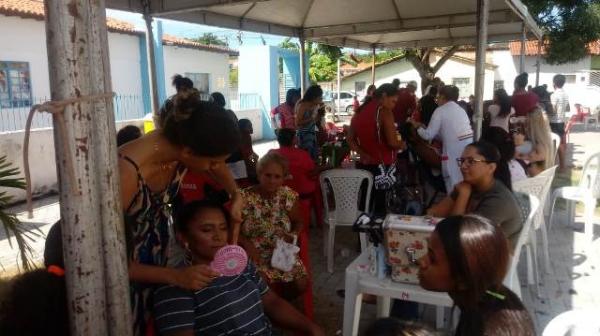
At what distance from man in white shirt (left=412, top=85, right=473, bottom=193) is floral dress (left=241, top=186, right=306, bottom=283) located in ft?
6.74

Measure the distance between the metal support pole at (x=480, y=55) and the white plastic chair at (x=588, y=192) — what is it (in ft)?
4.98

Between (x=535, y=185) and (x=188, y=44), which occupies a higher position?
(x=188, y=44)

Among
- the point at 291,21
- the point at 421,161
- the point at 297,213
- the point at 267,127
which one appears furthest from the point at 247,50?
the point at 297,213

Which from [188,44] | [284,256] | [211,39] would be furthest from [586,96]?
[211,39]

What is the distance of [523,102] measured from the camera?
6.59 metres

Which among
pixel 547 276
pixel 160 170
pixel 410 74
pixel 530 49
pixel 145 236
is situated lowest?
pixel 547 276

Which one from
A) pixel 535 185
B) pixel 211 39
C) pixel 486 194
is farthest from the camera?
pixel 211 39

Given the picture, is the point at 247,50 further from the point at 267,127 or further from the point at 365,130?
the point at 365,130

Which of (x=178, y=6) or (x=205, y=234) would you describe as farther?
(x=178, y=6)

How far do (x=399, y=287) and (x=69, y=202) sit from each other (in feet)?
5.35

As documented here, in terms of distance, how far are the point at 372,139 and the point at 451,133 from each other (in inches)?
30.5

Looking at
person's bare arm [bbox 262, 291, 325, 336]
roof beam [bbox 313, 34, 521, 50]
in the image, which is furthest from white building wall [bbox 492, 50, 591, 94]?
person's bare arm [bbox 262, 291, 325, 336]

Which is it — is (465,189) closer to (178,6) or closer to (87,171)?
(87,171)

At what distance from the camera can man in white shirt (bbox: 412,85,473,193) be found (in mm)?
4637
